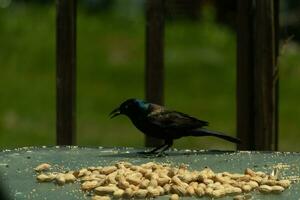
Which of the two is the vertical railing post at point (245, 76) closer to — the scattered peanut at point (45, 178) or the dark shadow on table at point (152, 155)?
the dark shadow on table at point (152, 155)

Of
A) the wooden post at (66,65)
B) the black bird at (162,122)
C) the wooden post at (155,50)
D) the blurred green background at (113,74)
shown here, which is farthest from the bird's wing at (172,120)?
the blurred green background at (113,74)

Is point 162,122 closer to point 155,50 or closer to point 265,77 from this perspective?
point 155,50

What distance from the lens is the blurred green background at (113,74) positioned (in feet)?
25.1

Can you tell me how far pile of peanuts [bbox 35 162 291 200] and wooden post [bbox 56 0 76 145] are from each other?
3.08 feet

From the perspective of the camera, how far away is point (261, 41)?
3795 millimetres

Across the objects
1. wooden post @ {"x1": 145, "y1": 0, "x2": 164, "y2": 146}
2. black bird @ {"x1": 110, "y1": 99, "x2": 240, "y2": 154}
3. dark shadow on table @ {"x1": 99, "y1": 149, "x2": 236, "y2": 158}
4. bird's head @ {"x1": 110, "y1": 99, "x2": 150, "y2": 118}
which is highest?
wooden post @ {"x1": 145, "y1": 0, "x2": 164, "y2": 146}

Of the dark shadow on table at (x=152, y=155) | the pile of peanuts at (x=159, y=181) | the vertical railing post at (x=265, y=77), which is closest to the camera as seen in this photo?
the pile of peanuts at (x=159, y=181)

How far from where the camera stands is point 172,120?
11.7 ft

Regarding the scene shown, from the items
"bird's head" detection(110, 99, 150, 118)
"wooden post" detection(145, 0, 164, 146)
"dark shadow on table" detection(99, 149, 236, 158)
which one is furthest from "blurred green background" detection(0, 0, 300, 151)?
"dark shadow on table" detection(99, 149, 236, 158)

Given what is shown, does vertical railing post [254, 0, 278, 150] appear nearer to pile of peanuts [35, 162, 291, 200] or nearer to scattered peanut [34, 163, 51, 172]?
pile of peanuts [35, 162, 291, 200]

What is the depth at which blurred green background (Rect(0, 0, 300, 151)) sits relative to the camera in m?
7.64

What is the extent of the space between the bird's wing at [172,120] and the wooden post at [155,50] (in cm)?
26

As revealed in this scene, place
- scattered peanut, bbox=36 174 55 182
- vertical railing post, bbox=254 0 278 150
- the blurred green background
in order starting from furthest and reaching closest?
the blurred green background < vertical railing post, bbox=254 0 278 150 < scattered peanut, bbox=36 174 55 182

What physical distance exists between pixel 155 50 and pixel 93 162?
772mm
